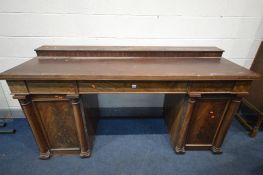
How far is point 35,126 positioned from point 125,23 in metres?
1.23

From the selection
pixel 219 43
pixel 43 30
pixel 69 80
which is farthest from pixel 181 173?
pixel 43 30

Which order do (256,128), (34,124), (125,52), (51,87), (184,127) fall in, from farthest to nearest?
1. (256,128)
2. (125,52)
3. (184,127)
4. (34,124)
5. (51,87)

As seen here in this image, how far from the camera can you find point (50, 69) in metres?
1.18

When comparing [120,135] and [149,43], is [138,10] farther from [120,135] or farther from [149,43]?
[120,135]

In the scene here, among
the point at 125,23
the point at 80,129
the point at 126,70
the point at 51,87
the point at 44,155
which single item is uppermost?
the point at 125,23

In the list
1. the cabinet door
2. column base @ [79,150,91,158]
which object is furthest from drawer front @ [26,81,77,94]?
the cabinet door

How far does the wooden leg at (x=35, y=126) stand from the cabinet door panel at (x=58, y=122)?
0.12ft

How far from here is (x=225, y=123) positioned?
4.58 feet

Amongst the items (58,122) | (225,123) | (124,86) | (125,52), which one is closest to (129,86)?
(124,86)

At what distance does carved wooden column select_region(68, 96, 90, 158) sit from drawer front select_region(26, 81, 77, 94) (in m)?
0.07

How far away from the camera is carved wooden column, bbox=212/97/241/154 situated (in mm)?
1301

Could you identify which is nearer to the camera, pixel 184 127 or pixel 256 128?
pixel 184 127

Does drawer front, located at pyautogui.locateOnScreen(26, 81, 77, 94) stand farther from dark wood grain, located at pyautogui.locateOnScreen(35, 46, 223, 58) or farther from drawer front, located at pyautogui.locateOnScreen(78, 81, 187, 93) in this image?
dark wood grain, located at pyautogui.locateOnScreen(35, 46, 223, 58)

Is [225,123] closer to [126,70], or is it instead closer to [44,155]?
[126,70]
